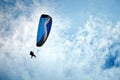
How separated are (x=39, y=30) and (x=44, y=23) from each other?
1.80 m

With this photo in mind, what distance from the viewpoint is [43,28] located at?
3166 cm

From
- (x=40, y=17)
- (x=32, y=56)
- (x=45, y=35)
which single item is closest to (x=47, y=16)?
(x=40, y=17)

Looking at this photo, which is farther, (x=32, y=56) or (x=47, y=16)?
(x=47, y=16)

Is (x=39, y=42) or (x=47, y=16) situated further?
(x=47, y=16)

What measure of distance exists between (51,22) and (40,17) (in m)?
2.47

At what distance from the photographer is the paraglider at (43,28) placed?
99.2 ft

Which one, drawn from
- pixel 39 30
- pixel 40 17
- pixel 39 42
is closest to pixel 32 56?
pixel 39 42

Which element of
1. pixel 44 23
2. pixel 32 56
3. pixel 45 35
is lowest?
pixel 32 56

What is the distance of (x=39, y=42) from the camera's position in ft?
97.7

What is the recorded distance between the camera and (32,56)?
30.1m

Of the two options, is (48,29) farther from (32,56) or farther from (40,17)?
(32,56)

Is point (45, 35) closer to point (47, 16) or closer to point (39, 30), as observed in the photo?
point (39, 30)

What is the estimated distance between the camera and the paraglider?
30242 millimetres

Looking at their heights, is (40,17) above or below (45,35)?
above
